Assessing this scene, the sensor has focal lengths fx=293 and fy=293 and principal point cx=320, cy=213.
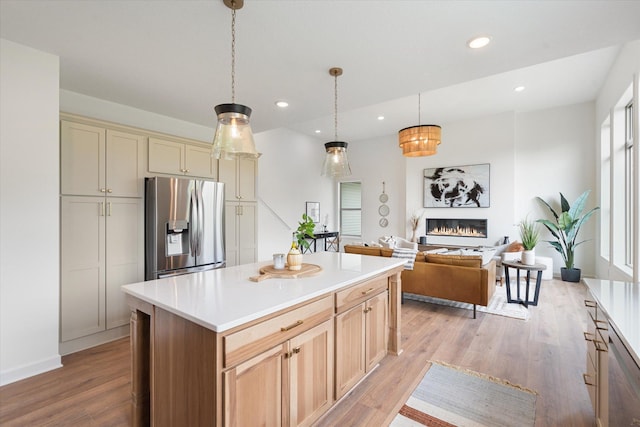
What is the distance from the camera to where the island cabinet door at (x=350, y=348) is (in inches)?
76.4

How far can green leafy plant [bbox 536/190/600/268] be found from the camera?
17.3 ft

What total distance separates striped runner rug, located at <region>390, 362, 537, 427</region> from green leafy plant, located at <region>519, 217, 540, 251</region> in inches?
153

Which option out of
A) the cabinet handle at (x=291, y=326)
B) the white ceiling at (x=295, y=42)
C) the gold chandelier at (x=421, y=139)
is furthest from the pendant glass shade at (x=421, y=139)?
the cabinet handle at (x=291, y=326)

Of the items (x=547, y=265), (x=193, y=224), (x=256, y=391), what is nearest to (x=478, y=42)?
(x=256, y=391)

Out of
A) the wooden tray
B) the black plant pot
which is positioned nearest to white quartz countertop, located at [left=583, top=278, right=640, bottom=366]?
the wooden tray

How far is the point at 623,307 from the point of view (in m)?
1.44

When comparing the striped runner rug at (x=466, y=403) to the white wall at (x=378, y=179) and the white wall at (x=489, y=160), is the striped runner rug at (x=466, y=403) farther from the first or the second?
the white wall at (x=378, y=179)

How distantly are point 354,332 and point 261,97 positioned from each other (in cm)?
268

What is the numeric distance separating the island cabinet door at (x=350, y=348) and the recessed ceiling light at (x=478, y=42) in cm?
216

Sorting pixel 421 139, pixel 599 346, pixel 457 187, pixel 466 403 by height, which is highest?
pixel 421 139

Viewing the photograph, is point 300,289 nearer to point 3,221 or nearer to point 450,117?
point 3,221

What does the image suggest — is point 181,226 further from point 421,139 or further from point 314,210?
point 314,210

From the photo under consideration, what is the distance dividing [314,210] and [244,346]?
6.49 metres

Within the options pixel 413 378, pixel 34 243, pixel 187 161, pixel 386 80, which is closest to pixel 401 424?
pixel 413 378
